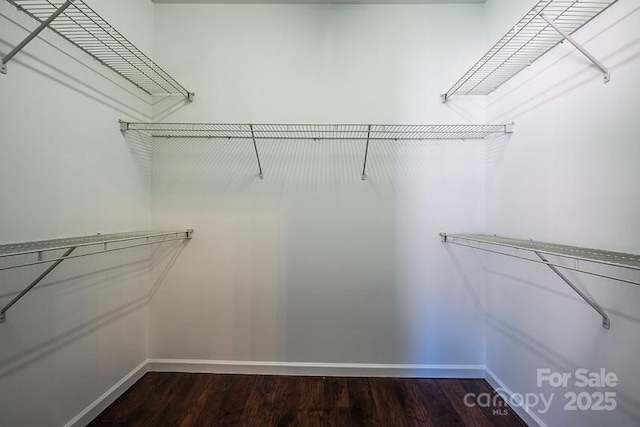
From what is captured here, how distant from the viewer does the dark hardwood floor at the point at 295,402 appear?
4.60 feet

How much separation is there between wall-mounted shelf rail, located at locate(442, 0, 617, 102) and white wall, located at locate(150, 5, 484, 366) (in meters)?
0.16

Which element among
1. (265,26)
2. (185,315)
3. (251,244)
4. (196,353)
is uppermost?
(265,26)

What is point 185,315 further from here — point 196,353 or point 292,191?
point 292,191

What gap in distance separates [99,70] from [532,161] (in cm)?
250

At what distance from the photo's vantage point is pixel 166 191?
5.97ft

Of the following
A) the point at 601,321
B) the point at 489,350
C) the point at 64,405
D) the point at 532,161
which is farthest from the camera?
the point at 489,350

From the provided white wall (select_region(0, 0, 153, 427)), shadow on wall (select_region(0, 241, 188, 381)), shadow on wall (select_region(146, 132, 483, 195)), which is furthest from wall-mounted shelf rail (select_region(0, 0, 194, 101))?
shadow on wall (select_region(0, 241, 188, 381))

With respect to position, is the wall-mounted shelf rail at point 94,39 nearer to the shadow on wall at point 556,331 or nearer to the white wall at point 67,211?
the white wall at point 67,211

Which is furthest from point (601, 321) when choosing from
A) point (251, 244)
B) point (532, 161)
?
point (251, 244)

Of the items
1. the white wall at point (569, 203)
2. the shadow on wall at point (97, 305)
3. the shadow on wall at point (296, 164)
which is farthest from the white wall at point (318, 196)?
the white wall at point (569, 203)

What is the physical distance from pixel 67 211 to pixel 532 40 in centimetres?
251

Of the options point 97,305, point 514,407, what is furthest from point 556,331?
point 97,305

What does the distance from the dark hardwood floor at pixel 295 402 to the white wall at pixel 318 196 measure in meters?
0.15

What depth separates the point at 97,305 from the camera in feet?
4.65
